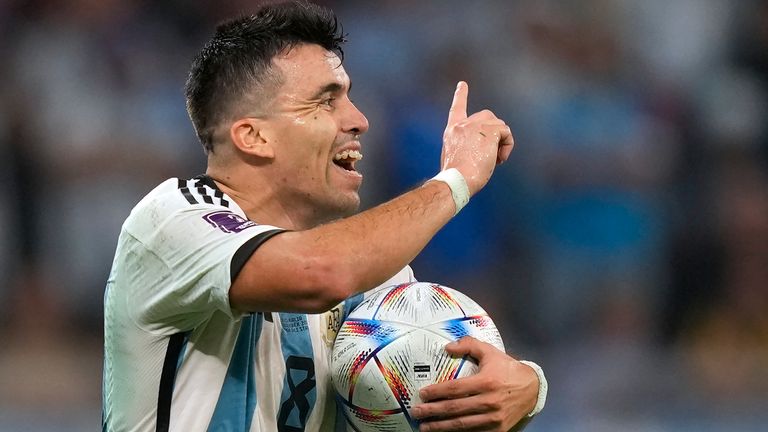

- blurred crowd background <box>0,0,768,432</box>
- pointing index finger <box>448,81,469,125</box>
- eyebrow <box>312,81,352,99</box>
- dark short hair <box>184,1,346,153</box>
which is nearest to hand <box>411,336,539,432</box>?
pointing index finger <box>448,81,469,125</box>

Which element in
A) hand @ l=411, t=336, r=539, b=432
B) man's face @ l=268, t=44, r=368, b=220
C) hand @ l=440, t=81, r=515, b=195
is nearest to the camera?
hand @ l=411, t=336, r=539, b=432

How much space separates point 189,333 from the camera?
3.10 meters

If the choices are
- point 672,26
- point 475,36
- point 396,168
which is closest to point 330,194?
point 396,168

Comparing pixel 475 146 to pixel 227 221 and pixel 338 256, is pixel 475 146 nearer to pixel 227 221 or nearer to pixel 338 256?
pixel 338 256

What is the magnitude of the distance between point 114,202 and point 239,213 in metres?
4.19

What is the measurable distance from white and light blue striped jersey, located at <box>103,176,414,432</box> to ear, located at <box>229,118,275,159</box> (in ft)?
0.97

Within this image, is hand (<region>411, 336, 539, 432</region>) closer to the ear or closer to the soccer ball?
the soccer ball

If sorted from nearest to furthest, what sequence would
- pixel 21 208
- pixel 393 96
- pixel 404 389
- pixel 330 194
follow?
pixel 404 389 < pixel 330 194 < pixel 21 208 < pixel 393 96

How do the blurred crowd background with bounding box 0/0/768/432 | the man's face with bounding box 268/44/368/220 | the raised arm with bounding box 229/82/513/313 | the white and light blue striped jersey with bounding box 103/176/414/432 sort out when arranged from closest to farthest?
the raised arm with bounding box 229/82/513/313 → the white and light blue striped jersey with bounding box 103/176/414/432 → the man's face with bounding box 268/44/368/220 → the blurred crowd background with bounding box 0/0/768/432

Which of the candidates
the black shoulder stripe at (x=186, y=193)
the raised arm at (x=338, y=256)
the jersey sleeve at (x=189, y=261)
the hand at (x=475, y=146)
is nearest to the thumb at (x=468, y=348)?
the raised arm at (x=338, y=256)

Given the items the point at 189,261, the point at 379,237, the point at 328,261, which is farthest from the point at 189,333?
the point at 379,237

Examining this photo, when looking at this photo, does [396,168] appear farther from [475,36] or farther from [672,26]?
[672,26]

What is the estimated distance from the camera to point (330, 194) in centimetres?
363

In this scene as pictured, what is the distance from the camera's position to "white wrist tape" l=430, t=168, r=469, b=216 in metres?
3.19
